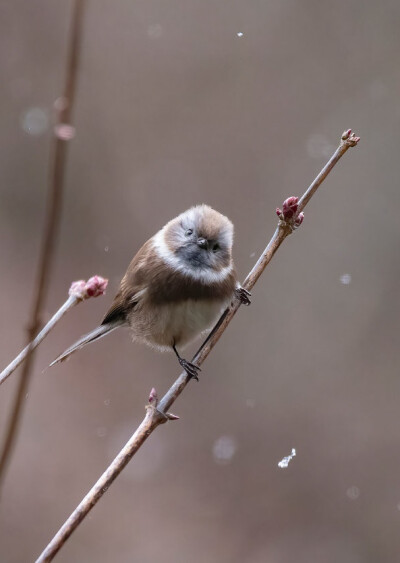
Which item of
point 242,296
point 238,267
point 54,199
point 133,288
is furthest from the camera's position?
point 238,267

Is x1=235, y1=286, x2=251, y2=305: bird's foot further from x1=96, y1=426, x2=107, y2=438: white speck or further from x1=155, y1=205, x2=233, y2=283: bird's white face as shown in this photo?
x1=96, y1=426, x2=107, y2=438: white speck

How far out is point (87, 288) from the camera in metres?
1.64

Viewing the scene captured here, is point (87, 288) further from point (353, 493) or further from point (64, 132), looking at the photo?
point (353, 493)

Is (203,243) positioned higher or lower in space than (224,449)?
higher

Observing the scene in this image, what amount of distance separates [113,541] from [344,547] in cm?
160

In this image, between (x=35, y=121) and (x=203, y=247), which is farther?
(x=35, y=121)

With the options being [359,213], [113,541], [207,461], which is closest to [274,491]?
[207,461]

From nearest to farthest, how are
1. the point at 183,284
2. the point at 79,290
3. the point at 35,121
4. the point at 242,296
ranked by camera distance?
Answer: the point at 79,290 < the point at 242,296 < the point at 183,284 < the point at 35,121

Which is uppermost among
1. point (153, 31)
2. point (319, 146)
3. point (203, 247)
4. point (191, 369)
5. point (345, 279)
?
point (153, 31)

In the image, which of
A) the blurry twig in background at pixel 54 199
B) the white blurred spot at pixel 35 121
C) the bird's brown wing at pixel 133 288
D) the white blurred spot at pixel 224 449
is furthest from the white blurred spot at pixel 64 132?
the white blurred spot at pixel 35 121

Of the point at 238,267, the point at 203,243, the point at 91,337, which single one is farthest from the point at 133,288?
the point at 238,267

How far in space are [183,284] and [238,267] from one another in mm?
2430

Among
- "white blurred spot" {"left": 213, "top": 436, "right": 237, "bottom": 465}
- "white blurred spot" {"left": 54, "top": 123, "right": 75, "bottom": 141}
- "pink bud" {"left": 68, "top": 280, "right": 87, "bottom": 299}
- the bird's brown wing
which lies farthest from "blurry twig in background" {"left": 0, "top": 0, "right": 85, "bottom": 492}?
"white blurred spot" {"left": 213, "top": 436, "right": 237, "bottom": 465}

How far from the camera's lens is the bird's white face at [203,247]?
2.82 metres
